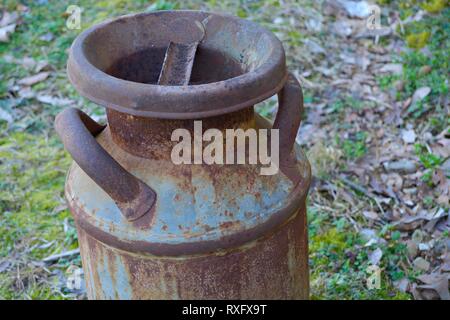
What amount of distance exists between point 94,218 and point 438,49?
3.69 meters

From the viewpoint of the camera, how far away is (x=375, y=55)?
16.5 feet

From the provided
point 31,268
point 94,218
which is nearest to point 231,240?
point 94,218

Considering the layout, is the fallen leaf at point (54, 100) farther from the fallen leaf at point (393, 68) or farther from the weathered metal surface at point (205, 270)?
the weathered metal surface at point (205, 270)

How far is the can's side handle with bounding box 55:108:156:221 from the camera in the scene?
6.35ft

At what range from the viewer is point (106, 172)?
1937 mm

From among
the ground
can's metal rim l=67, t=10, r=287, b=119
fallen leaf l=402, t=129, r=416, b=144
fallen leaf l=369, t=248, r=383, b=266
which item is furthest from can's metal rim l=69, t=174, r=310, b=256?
fallen leaf l=402, t=129, r=416, b=144

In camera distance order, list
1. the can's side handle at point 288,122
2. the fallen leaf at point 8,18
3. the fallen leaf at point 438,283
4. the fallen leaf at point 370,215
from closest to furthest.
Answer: the can's side handle at point 288,122 → the fallen leaf at point 438,283 → the fallen leaf at point 370,215 → the fallen leaf at point 8,18

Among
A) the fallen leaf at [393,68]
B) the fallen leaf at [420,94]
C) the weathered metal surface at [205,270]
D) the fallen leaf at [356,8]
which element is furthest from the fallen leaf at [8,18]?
the weathered metal surface at [205,270]

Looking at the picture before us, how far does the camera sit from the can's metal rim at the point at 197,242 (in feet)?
6.46

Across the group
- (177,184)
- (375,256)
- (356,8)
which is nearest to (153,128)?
(177,184)

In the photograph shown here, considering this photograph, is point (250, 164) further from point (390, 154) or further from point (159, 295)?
point (390, 154)

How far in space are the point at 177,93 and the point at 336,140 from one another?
2503 millimetres

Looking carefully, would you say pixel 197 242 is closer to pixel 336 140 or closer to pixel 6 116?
pixel 336 140

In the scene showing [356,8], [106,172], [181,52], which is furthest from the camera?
[356,8]
